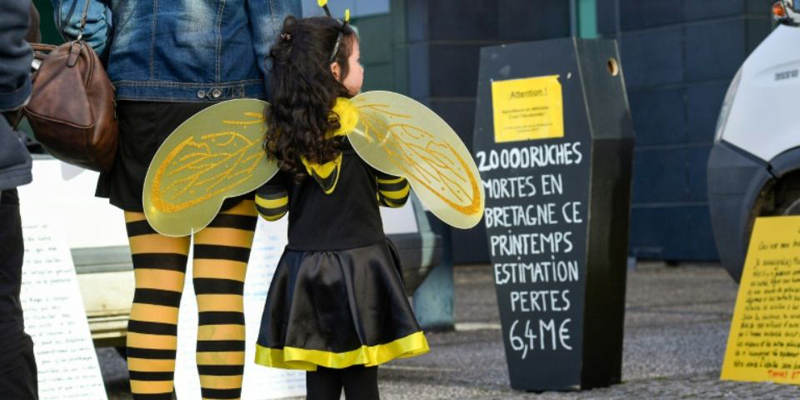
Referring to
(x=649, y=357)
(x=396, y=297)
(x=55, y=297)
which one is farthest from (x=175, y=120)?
(x=649, y=357)

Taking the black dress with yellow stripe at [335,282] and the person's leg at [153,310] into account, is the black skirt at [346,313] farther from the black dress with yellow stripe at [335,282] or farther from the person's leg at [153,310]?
the person's leg at [153,310]

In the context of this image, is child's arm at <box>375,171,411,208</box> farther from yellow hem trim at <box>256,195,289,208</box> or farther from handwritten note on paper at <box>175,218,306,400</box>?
handwritten note on paper at <box>175,218,306,400</box>

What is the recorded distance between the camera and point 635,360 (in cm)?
693

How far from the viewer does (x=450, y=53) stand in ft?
51.4

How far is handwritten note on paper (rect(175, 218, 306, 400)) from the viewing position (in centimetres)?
569

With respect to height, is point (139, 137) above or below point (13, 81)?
below

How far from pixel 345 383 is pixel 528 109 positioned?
2277 millimetres

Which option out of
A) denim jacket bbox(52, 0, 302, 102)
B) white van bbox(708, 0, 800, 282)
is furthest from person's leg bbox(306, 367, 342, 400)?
white van bbox(708, 0, 800, 282)

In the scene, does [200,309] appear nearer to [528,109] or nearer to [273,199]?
[273,199]

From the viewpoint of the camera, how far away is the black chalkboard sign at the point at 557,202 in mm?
5766

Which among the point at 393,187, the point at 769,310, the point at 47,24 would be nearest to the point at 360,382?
the point at 393,187

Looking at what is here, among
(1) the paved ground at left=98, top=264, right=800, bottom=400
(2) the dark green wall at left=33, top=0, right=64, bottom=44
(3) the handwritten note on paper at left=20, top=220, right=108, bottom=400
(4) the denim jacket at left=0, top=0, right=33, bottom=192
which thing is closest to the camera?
(4) the denim jacket at left=0, top=0, right=33, bottom=192

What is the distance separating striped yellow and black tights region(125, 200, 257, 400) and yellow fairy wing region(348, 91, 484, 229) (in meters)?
0.40

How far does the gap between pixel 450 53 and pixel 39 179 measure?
10159 millimetres
